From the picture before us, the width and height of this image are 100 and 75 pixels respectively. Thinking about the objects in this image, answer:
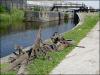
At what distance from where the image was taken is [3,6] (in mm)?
69375

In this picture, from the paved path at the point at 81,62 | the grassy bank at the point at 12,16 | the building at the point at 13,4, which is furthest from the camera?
the building at the point at 13,4

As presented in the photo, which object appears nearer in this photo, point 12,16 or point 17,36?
point 17,36

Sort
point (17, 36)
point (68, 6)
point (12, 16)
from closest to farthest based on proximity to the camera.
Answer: point (17, 36), point (12, 16), point (68, 6)

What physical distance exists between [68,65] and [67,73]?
137 cm

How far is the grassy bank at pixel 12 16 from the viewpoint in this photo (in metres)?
65.1

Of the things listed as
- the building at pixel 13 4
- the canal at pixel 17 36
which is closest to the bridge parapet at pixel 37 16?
the building at pixel 13 4

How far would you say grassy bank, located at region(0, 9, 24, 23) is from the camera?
214 feet

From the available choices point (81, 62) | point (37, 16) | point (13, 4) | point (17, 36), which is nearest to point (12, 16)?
point (37, 16)

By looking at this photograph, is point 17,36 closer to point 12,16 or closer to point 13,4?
point 12,16

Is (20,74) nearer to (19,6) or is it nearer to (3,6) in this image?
(3,6)

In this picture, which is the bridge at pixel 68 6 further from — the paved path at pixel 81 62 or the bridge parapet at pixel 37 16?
the paved path at pixel 81 62

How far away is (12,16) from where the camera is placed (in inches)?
2682

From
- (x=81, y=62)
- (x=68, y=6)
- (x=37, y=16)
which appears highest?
(x=68, y=6)

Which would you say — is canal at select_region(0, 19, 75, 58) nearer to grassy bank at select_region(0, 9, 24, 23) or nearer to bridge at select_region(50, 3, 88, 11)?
grassy bank at select_region(0, 9, 24, 23)
